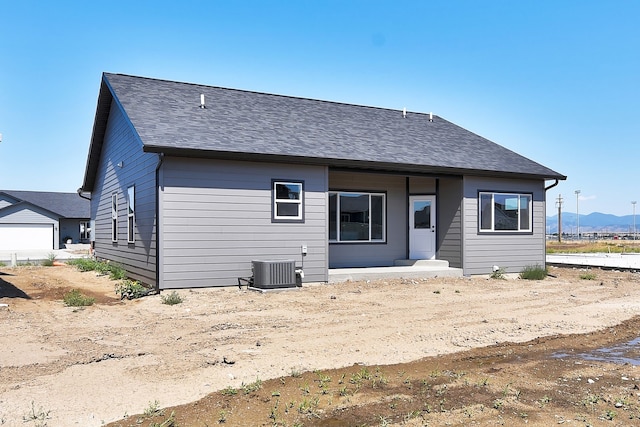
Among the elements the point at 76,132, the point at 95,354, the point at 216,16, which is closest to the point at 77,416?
the point at 95,354

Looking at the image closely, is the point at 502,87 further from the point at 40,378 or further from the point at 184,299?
the point at 40,378

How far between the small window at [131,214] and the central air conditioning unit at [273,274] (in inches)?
157

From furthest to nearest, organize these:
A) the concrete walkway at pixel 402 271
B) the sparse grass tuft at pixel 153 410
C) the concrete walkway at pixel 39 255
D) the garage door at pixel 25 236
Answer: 1. the garage door at pixel 25 236
2. the concrete walkway at pixel 39 255
3. the concrete walkway at pixel 402 271
4. the sparse grass tuft at pixel 153 410

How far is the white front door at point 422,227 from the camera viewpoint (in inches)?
639

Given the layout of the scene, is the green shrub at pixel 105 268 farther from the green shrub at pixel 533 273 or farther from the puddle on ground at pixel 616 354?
the puddle on ground at pixel 616 354

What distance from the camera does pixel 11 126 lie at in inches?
669

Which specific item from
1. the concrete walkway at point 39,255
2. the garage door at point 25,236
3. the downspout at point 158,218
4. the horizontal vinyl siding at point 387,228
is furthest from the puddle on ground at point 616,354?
the garage door at point 25,236

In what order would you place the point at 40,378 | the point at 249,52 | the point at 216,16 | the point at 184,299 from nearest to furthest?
the point at 40,378 < the point at 184,299 < the point at 216,16 < the point at 249,52

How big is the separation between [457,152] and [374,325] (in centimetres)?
972

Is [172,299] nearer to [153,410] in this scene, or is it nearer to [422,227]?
[153,410]

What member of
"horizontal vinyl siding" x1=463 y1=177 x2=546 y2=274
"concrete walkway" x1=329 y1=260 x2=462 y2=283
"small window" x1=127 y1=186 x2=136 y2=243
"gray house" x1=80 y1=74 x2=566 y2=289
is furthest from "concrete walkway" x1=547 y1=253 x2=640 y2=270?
"small window" x1=127 y1=186 x2=136 y2=243

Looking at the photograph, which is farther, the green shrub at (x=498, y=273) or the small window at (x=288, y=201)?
the green shrub at (x=498, y=273)

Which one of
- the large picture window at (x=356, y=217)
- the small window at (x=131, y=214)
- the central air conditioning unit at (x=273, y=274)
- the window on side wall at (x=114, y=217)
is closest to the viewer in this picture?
the central air conditioning unit at (x=273, y=274)

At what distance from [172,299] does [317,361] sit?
504 cm
